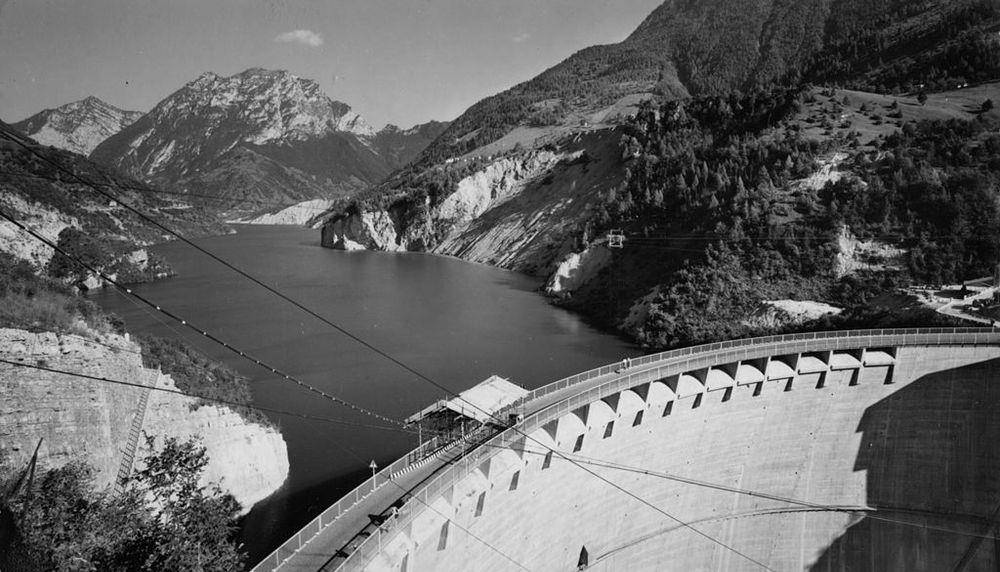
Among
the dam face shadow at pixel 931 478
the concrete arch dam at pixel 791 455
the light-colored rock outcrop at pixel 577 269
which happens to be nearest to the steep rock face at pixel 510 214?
the light-colored rock outcrop at pixel 577 269

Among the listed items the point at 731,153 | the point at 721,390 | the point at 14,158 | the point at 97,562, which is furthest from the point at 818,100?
the point at 14,158

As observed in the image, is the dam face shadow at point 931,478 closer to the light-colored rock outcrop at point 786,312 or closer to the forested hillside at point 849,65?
the light-colored rock outcrop at point 786,312

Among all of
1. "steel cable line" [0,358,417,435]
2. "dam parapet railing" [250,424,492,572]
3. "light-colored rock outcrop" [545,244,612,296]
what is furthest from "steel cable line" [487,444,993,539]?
"light-colored rock outcrop" [545,244,612,296]

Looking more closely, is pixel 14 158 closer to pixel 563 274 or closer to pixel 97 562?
pixel 563 274

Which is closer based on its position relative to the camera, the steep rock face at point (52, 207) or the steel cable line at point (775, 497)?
the steel cable line at point (775, 497)

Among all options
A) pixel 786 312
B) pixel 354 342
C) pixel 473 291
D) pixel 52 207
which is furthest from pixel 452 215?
pixel 786 312

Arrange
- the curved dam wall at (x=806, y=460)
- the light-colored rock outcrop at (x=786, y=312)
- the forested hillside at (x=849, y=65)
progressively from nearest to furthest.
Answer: the curved dam wall at (x=806, y=460) < the light-colored rock outcrop at (x=786, y=312) < the forested hillside at (x=849, y=65)

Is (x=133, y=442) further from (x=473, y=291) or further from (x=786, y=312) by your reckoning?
(x=473, y=291)
